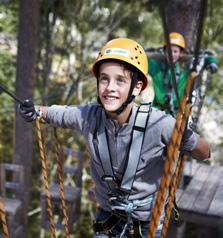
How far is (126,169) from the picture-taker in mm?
1952

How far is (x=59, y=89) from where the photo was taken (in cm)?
956

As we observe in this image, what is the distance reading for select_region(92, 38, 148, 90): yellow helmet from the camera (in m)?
1.90

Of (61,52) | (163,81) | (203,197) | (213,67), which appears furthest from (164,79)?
(61,52)

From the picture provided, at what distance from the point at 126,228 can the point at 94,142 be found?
53 centimetres

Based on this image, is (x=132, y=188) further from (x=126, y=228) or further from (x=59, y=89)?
(x=59, y=89)

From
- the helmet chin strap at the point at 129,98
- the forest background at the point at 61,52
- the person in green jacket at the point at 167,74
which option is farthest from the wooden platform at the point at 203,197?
the forest background at the point at 61,52

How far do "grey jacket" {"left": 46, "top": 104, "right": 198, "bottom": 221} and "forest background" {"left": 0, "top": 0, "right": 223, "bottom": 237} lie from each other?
3.52 m

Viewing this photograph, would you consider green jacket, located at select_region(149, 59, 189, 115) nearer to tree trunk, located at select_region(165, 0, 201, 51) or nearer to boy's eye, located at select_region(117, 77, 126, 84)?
tree trunk, located at select_region(165, 0, 201, 51)

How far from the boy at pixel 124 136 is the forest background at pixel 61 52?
139 inches

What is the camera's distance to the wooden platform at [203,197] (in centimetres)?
320

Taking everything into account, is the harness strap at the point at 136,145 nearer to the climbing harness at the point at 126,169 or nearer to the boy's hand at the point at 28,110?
the climbing harness at the point at 126,169

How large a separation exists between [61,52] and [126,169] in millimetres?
8087

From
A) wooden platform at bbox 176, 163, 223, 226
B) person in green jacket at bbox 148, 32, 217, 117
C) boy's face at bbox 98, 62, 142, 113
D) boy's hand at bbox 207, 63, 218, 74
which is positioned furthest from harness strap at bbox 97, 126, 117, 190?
boy's hand at bbox 207, 63, 218, 74

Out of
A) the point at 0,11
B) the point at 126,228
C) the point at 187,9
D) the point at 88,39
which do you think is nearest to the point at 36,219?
the point at 88,39
